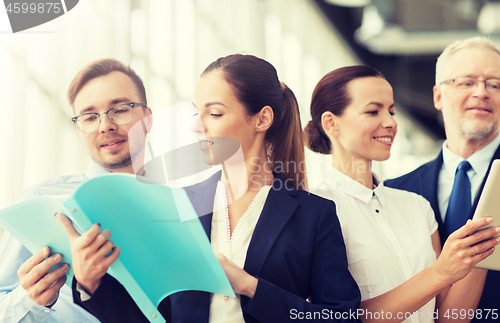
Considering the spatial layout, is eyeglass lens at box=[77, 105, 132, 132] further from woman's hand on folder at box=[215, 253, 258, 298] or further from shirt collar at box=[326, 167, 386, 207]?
shirt collar at box=[326, 167, 386, 207]

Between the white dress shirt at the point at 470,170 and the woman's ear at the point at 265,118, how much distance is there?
0.91m

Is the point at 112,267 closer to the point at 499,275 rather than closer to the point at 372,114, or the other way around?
the point at 372,114

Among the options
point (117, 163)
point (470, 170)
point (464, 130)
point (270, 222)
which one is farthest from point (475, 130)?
point (117, 163)

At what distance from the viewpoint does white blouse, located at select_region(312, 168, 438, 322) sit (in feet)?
5.09

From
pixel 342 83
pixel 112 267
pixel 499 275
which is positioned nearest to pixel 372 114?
pixel 342 83

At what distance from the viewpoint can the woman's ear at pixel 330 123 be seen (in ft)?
5.80

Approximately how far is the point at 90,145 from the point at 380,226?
1123mm

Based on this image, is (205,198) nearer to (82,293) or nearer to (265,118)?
(265,118)

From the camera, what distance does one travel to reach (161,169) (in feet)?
5.90

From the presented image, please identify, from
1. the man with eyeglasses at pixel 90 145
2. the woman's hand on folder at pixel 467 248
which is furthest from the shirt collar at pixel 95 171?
the woman's hand on folder at pixel 467 248

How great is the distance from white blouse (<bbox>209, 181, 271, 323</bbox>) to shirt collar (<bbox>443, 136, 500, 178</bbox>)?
0.99m

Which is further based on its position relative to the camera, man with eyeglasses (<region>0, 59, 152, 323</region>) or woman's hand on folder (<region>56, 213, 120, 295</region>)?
man with eyeglasses (<region>0, 59, 152, 323</region>)

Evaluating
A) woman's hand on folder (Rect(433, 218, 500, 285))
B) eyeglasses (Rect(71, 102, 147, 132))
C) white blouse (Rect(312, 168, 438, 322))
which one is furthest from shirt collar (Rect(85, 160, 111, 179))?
woman's hand on folder (Rect(433, 218, 500, 285))

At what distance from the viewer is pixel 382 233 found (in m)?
1.65
